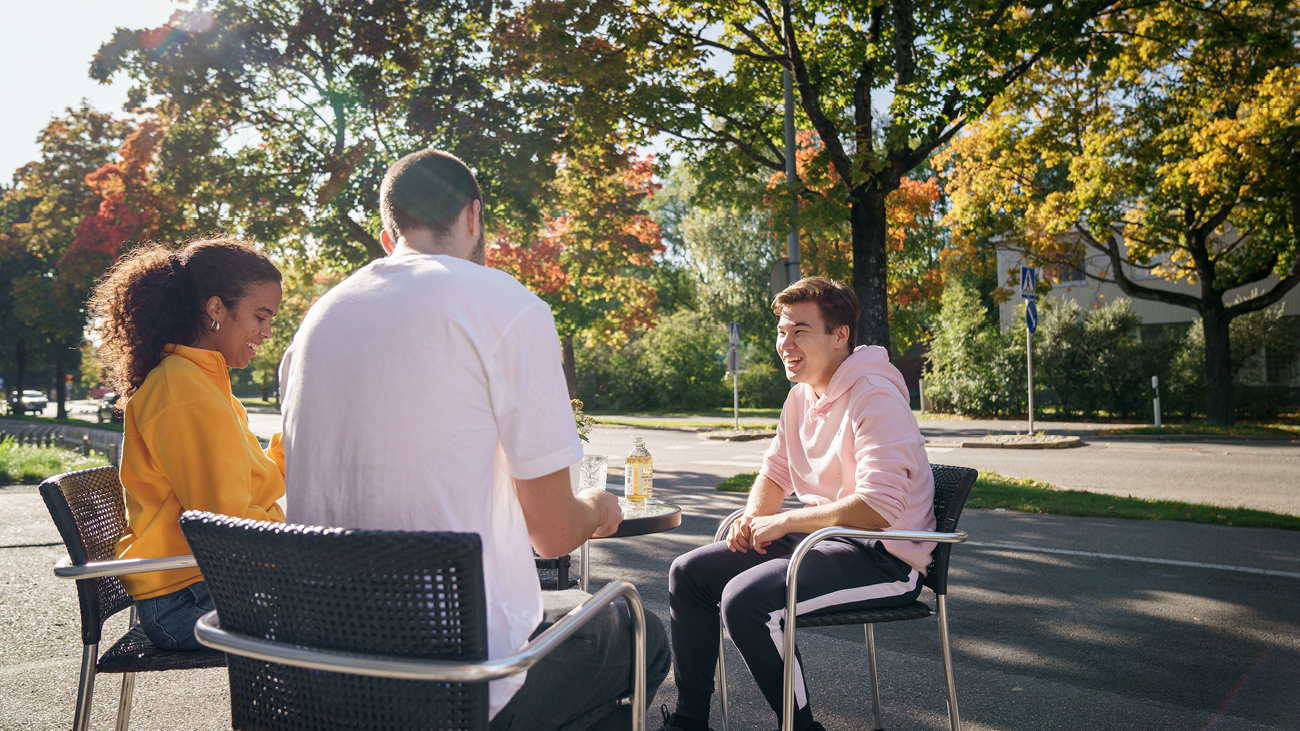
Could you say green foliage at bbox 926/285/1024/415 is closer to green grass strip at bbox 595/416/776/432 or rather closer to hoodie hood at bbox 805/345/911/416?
green grass strip at bbox 595/416/776/432

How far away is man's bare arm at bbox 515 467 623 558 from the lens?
5.41 feet

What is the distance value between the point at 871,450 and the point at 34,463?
1455cm

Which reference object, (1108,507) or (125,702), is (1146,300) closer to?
(1108,507)

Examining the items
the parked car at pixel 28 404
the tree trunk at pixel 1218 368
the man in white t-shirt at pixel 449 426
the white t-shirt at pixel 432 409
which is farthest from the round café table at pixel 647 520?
the parked car at pixel 28 404

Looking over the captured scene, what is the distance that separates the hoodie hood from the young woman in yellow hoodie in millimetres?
1927

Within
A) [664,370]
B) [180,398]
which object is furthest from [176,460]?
[664,370]

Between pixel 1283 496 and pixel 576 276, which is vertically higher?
pixel 576 276

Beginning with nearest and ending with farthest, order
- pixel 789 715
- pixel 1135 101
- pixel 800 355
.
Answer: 1. pixel 789 715
2. pixel 800 355
3. pixel 1135 101

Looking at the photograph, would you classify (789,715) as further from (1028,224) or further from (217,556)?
(1028,224)

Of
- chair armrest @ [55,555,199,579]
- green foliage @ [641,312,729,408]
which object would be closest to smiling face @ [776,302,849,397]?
chair armrest @ [55,555,199,579]

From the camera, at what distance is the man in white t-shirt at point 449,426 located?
1538 millimetres

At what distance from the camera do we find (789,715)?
7.93 feet

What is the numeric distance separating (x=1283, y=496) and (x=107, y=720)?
10458 millimetres

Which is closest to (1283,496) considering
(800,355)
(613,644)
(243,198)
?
(800,355)
